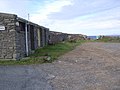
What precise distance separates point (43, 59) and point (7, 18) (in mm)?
3373

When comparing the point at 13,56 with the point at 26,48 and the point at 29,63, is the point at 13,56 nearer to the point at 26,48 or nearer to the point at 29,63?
the point at 29,63

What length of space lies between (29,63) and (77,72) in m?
4.27

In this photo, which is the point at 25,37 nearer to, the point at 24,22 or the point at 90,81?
the point at 24,22

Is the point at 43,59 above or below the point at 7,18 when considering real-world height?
below

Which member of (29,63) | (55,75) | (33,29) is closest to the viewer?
(55,75)

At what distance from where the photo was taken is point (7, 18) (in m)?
17.4

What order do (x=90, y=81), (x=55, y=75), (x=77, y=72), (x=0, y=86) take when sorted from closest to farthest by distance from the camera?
(x=0, y=86) < (x=90, y=81) < (x=55, y=75) < (x=77, y=72)

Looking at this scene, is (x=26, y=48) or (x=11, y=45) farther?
(x=26, y=48)

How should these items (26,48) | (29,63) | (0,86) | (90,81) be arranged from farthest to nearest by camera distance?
1. (26,48)
2. (29,63)
3. (90,81)
4. (0,86)

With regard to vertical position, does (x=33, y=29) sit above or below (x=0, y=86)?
above

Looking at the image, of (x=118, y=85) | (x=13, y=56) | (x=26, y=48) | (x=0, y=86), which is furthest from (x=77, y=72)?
(x=26, y=48)

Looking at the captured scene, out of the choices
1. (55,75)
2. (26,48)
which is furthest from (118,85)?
(26,48)

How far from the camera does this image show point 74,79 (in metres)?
11.2

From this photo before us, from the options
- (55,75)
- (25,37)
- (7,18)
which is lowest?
(55,75)
